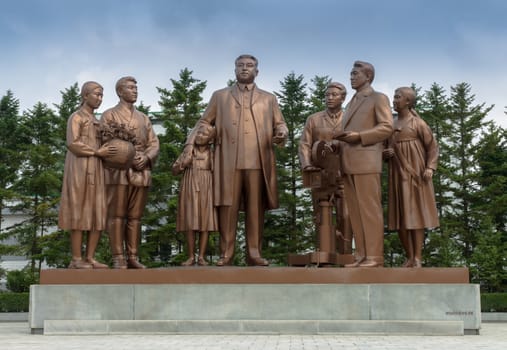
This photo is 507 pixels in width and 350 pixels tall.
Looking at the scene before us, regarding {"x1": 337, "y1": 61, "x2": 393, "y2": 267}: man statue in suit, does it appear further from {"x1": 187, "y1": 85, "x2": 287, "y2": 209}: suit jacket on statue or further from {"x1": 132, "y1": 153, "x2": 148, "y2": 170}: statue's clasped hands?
{"x1": 132, "y1": 153, "x2": 148, "y2": 170}: statue's clasped hands

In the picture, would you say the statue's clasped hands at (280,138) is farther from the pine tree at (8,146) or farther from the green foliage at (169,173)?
the pine tree at (8,146)

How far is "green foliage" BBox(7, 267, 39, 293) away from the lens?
2373 centimetres

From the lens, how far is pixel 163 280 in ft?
30.8

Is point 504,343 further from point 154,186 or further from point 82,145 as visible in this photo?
point 154,186

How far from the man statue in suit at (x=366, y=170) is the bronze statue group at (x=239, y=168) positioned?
1cm

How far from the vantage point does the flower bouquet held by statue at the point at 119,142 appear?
9.91 m

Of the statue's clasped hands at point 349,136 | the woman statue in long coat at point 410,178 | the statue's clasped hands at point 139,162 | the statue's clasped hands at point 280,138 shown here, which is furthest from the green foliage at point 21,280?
the statue's clasped hands at point 349,136

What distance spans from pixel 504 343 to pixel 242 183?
446 cm

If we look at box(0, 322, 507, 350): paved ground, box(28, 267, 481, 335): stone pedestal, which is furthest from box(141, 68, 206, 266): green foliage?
box(0, 322, 507, 350): paved ground

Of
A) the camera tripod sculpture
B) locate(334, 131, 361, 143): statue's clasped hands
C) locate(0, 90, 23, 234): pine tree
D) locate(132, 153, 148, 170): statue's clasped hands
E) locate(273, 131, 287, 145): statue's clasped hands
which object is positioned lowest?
the camera tripod sculpture

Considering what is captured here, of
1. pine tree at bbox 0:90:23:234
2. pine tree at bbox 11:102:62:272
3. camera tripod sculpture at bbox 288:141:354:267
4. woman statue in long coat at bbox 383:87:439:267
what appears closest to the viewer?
woman statue in long coat at bbox 383:87:439:267

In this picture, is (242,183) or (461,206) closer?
(242,183)

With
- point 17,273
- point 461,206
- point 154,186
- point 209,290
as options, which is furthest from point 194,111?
point 209,290

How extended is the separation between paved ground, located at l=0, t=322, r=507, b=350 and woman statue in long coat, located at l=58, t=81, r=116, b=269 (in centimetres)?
161
